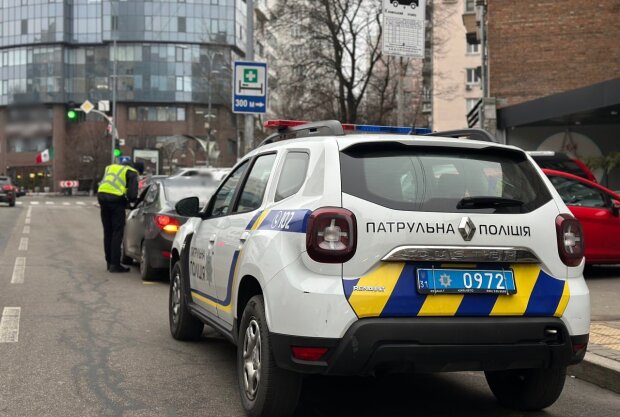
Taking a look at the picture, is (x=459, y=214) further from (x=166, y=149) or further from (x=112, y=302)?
(x=166, y=149)

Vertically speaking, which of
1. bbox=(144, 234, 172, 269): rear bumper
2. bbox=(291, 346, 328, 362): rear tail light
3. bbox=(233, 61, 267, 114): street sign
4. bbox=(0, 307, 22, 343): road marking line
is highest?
bbox=(233, 61, 267, 114): street sign

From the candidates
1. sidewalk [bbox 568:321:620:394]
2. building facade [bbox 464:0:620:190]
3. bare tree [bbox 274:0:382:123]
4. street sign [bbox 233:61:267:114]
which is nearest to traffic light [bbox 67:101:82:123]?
bare tree [bbox 274:0:382:123]

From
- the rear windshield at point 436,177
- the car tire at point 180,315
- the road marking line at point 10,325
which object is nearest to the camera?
the rear windshield at point 436,177

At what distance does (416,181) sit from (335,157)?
46 cm

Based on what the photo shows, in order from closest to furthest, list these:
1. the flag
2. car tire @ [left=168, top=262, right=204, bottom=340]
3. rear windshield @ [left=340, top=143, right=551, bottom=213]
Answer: rear windshield @ [left=340, top=143, right=551, bottom=213] < car tire @ [left=168, top=262, right=204, bottom=340] < the flag

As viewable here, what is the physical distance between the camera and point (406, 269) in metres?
3.91

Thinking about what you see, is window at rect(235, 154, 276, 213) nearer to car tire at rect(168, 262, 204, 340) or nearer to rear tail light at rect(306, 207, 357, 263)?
rear tail light at rect(306, 207, 357, 263)

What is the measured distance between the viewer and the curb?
208 inches

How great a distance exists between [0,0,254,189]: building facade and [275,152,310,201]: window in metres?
71.9

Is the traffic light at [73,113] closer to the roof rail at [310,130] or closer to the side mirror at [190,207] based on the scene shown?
the side mirror at [190,207]

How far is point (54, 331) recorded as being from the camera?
23.4 ft

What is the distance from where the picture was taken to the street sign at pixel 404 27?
33.8 ft

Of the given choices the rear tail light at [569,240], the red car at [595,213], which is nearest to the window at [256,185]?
the rear tail light at [569,240]

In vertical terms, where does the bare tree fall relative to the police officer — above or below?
above
